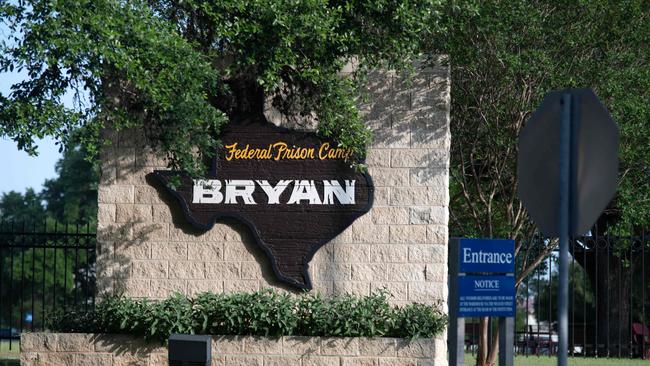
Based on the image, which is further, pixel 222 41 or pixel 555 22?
pixel 555 22

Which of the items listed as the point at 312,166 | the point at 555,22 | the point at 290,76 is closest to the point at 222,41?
the point at 290,76

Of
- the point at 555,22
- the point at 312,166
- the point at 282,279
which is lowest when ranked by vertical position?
the point at 282,279

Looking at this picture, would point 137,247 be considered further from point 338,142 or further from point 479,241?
point 479,241

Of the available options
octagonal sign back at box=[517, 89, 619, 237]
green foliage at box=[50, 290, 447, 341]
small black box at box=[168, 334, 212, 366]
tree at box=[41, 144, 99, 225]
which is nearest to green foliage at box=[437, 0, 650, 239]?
green foliage at box=[50, 290, 447, 341]

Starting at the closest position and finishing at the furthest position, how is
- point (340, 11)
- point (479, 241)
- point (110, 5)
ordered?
1. point (479, 241)
2. point (110, 5)
3. point (340, 11)

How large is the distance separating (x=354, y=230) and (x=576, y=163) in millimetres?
7721

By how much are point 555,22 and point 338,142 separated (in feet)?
15.3

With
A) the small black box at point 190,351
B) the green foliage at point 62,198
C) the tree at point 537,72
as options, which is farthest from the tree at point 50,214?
the small black box at point 190,351

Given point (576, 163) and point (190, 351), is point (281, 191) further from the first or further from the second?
point (576, 163)

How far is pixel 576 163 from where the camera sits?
6.12m

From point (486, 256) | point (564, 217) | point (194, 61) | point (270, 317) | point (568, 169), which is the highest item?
point (194, 61)

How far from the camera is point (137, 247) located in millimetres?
14039

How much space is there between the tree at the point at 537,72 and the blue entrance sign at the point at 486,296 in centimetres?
696

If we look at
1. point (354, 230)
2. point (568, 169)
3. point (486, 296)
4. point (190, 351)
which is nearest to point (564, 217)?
point (568, 169)
